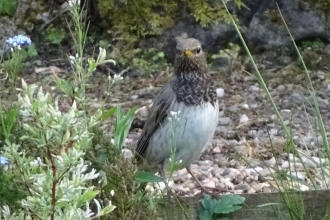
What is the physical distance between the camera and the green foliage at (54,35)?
19.1 feet

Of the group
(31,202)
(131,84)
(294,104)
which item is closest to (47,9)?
(131,84)

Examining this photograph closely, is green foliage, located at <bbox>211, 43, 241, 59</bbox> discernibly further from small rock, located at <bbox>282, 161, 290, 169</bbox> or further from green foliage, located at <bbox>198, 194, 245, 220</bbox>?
green foliage, located at <bbox>198, 194, 245, 220</bbox>

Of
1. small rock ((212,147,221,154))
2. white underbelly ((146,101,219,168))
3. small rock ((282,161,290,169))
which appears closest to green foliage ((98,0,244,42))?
small rock ((212,147,221,154))

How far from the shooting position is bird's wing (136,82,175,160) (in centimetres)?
402

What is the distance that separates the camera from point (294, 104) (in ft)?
15.8

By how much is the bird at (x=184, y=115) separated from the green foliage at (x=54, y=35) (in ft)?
6.13

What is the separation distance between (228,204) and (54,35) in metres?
3.36

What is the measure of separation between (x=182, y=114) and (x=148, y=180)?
4.01 feet

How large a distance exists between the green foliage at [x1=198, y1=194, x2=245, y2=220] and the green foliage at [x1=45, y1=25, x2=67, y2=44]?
3234mm

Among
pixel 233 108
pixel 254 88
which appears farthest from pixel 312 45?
pixel 233 108

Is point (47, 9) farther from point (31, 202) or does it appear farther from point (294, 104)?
point (31, 202)

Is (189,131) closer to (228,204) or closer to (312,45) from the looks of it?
(228,204)

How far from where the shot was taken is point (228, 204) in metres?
2.78

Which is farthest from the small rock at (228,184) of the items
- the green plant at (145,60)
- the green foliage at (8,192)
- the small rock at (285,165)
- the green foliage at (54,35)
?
the green foliage at (54,35)
